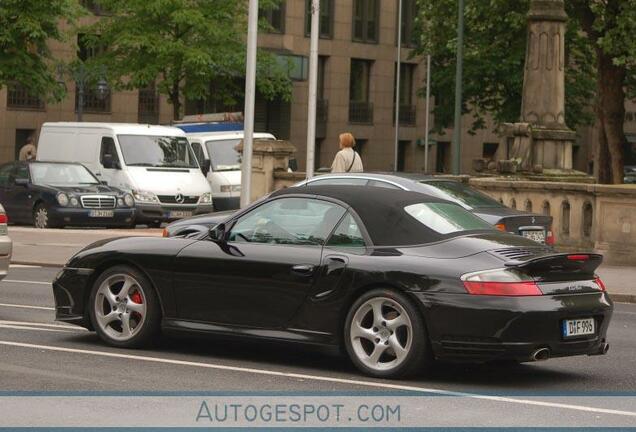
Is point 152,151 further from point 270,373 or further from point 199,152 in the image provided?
point 270,373

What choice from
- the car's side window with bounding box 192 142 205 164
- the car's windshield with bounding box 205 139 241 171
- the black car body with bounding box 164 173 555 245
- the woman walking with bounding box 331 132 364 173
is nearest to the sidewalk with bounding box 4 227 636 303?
the black car body with bounding box 164 173 555 245

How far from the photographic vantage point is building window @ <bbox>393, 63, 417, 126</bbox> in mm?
73688

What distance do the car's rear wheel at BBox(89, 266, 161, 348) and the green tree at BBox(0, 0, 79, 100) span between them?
87.9 feet

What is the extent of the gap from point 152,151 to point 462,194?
15588 mm

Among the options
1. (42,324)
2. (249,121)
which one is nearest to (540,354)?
(42,324)

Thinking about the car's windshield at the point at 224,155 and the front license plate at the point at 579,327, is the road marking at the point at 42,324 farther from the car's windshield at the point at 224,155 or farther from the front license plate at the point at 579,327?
the car's windshield at the point at 224,155

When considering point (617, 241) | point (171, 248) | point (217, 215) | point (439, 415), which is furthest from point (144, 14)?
point (439, 415)

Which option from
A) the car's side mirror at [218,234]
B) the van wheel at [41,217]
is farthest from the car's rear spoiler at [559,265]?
the van wheel at [41,217]

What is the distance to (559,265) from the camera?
34.5 ft

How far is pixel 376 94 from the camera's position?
71.7 m

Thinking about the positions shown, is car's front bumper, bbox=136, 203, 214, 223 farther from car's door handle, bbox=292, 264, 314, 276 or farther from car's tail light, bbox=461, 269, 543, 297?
car's tail light, bbox=461, 269, 543, 297

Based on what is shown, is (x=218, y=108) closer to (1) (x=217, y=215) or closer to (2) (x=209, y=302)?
(1) (x=217, y=215)

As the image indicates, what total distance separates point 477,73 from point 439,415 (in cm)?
4585

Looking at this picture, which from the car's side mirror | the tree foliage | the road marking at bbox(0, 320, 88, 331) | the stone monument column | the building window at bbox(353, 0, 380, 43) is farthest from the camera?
the building window at bbox(353, 0, 380, 43)
